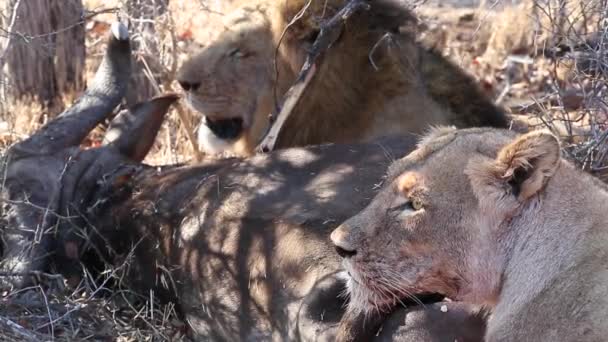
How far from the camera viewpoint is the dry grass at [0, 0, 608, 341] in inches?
179

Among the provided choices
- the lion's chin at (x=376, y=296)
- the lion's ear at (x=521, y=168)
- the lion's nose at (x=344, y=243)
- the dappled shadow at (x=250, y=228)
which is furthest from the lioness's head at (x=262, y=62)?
the lion's ear at (x=521, y=168)

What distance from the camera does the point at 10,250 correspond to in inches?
198

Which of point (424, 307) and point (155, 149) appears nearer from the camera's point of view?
point (424, 307)

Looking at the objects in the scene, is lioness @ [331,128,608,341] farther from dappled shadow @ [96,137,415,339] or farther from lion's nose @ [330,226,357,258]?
dappled shadow @ [96,137,415,339]

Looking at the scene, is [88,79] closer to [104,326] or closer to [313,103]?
[313,103]

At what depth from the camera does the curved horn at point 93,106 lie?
18.2ft

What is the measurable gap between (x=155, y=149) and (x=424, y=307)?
397 centimetres

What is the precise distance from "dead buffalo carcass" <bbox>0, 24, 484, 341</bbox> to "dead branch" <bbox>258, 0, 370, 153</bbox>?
0.51 meters

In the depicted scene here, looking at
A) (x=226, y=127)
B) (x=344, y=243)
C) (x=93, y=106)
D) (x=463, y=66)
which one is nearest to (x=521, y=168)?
(x=344, y=243)

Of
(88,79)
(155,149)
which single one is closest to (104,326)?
(155,149)

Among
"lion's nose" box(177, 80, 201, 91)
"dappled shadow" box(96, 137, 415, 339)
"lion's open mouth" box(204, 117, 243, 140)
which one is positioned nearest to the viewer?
"dappled shadow" box(96, 137, 415, 339)

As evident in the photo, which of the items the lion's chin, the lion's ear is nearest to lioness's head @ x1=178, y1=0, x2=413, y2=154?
the lion's chin

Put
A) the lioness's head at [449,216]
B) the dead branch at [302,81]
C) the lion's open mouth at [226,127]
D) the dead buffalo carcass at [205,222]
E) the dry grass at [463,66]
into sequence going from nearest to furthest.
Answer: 1. the lioness's head at [449,216]
2. the dead buffalo carcass at [205,222]
3. the dry grass at [463,66]
4. the dead branch at [302,81]
5. the lion's open mouth at [226,127]

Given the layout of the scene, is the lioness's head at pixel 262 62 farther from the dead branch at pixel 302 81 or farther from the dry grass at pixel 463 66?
the dry grass at pixel 463 66
